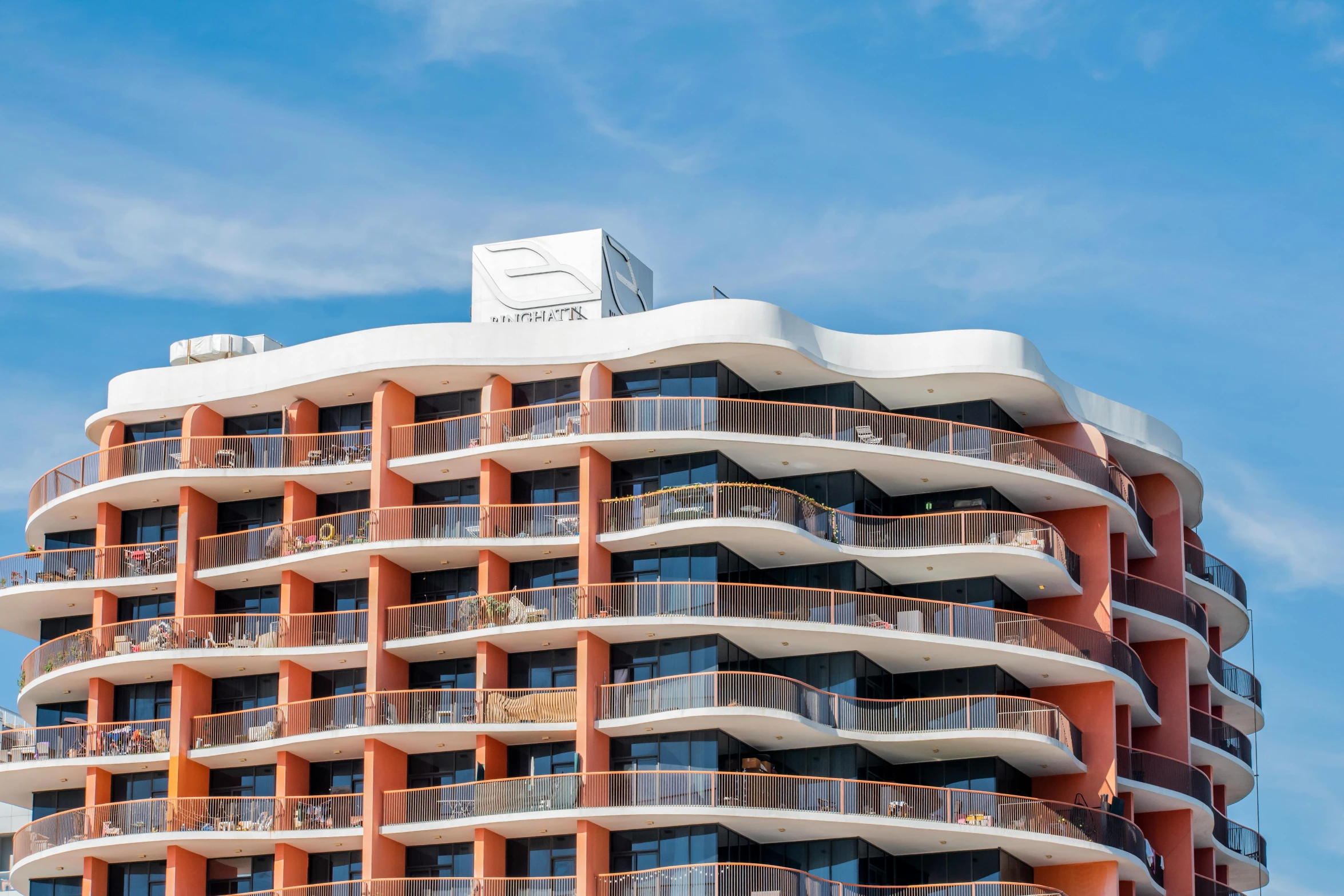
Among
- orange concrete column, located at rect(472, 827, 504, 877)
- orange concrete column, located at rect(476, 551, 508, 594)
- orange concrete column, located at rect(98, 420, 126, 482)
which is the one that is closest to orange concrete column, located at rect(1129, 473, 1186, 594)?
orange concrete column, located at rect(476, 551, 508, 594)

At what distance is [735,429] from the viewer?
3113 inches

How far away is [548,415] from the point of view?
80438 millimetres

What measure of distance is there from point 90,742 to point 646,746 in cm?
2011

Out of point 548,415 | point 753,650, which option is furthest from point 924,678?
point 548,415

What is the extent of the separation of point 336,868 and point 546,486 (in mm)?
14317

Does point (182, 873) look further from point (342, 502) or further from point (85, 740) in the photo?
point (342, 502)

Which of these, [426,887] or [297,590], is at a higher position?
[297,590]

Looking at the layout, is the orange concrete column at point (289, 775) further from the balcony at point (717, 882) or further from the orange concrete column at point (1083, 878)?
the orange concrete column at point (1083, 878)

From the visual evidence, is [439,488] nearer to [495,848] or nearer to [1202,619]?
[495,848]

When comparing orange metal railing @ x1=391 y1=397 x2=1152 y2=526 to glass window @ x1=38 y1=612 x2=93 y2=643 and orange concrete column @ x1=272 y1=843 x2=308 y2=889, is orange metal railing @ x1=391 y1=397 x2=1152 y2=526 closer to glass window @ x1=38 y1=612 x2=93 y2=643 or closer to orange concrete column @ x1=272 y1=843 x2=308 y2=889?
orange concrete column @ x1=272 y1=843 x2=308 y2=889

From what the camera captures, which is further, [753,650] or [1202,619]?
[1202,619]

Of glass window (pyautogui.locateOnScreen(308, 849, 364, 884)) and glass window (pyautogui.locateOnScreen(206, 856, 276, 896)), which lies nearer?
glass window (pyautogui.locateOnScreen(308, 849, 364, 884))

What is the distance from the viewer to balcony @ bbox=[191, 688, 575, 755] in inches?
3031

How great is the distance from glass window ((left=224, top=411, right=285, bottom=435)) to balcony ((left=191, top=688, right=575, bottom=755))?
33.4 feet
